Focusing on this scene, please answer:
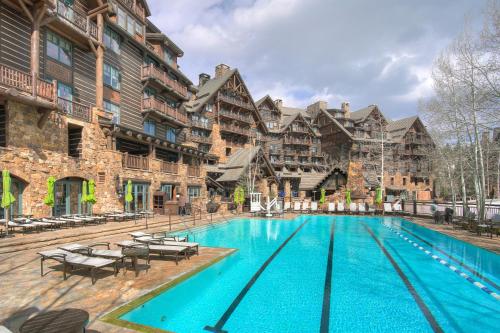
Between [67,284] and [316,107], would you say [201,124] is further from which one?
[67,284]

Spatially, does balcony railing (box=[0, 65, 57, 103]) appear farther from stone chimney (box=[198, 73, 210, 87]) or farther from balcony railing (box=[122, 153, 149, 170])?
stone chimney (box=[198, 73, 210, 87])

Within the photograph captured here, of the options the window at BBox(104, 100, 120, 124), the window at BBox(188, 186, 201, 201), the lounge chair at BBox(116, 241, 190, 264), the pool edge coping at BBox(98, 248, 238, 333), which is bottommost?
the pool edge coping at BBox(98, 248, 238, 333)

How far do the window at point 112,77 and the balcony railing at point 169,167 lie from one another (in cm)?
736

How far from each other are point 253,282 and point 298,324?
2732 mm

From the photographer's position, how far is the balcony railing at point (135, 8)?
25.8 meters

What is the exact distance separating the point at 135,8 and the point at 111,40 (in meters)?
5.32

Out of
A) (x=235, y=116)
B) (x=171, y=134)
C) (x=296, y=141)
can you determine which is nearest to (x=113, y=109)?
(x=171, y=134)

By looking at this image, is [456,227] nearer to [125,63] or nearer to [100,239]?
[100,239]

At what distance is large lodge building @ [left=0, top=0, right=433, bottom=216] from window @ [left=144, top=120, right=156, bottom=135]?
10cm

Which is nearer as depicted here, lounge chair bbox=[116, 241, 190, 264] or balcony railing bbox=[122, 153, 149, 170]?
lounge chair bbox=[116, 241, 190, 264]

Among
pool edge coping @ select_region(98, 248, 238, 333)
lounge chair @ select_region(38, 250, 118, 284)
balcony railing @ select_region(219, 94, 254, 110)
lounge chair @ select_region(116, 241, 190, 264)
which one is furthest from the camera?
balcony railing @ select_region(219, 94, 254, 110)

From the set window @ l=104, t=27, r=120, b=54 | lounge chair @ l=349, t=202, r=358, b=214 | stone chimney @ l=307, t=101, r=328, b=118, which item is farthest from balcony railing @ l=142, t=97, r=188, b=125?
stone chimney @ l=307, t=101, r=328, b=118

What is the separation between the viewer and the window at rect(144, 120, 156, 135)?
28234 millimetres

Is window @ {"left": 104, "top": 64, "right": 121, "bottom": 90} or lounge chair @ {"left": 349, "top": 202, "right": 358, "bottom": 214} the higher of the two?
window @ {"left": 104, "top": 64, "right": 121, "bottom": 90}
